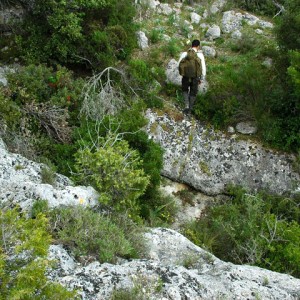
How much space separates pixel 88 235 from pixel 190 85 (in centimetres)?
528

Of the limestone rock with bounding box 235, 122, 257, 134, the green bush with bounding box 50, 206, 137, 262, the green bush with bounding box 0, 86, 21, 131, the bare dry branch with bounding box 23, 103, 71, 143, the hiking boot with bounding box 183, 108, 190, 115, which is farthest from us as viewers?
the hiking boot with bounding box 183, 108, 190, 115

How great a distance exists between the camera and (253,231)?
7.43 m

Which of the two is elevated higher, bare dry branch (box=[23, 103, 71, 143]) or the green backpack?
the green backpack

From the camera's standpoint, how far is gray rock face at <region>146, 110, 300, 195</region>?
9289mm

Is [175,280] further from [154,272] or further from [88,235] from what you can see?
[88,235]

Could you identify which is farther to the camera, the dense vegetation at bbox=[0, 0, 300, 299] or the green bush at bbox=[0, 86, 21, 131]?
the green bush at bbox=[0, 86, 21, 131]

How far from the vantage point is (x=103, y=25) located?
34.7 feet

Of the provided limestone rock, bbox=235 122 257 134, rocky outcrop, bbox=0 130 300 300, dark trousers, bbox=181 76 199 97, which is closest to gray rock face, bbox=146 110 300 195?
limestone rock, bbox=235 122 257 134

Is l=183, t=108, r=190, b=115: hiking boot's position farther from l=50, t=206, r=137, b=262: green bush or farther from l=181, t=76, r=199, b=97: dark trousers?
l=50, t=206, r=137, b=262: green bush

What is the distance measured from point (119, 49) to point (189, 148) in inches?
127

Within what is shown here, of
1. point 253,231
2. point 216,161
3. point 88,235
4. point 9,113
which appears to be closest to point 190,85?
point 216,161

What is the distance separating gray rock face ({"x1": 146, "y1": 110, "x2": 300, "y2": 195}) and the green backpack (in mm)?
1254

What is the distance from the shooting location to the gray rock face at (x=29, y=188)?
6105 mm

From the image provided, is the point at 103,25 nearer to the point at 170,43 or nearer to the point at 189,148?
the point at 170,43
